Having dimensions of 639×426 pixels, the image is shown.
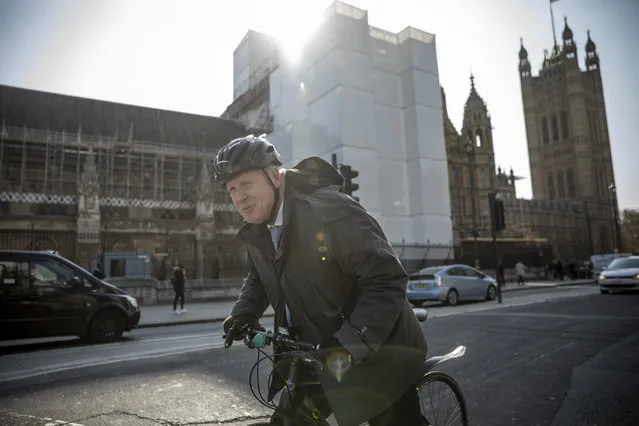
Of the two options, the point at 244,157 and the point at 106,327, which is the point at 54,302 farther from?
the point at 244,157

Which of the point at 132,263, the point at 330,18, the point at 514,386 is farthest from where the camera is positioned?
the point at 330,18

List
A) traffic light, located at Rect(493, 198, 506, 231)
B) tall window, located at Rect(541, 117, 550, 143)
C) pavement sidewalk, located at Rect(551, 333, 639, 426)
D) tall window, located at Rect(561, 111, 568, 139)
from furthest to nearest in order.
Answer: tall window, located at Rect(541, 117, 550, 143) → tall window, located at Rect(561, 111, 568, 139) → traffic light, located at Rect(493, 198, 506, 231) → pavement sidewalk, located at Rect(551, 333, 639, 426)

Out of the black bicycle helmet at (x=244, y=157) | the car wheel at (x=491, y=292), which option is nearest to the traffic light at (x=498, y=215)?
the car wheel at (x=491, y=292)

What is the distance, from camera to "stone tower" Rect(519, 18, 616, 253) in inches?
3174

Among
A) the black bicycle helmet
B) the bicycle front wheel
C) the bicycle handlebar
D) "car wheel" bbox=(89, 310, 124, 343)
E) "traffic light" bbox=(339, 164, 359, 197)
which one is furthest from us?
"traffic light" bbox=(339, 164, 359, 197)

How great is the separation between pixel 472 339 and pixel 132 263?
18.5 m

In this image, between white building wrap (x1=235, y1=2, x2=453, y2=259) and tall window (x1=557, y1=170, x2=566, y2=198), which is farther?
tall window (x1=557, y1=170, x2=566, y2=198)

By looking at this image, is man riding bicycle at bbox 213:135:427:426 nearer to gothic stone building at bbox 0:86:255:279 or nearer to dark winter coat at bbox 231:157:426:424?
dark winter coat at bbox 231:157:426:424

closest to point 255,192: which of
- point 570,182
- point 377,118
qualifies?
point 377,118

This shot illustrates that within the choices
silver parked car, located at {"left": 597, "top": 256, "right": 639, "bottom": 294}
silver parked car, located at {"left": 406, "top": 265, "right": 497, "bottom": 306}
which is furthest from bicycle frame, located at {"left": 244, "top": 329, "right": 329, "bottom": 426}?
silver parked car, located at {"left": 597, "top": 256, "right": 639, "bottom": 294}

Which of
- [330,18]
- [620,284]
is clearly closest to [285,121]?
[330,18]

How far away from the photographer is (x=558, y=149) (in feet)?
284

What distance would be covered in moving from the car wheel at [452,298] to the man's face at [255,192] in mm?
13488

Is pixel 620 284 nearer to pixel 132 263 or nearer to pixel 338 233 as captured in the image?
pixel 338 233
